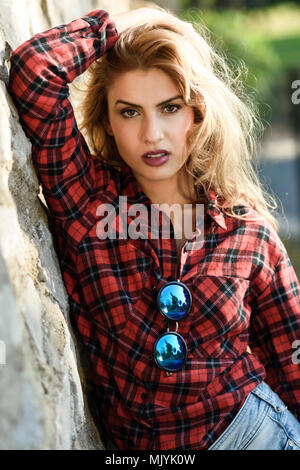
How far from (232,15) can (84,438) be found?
5.91 meters

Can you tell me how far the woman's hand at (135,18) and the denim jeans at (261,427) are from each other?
109cm

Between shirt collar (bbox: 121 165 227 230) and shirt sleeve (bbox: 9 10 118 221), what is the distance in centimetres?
13

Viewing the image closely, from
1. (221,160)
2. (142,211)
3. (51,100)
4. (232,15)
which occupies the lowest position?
(142,211)

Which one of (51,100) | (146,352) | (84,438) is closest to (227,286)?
(146,352)

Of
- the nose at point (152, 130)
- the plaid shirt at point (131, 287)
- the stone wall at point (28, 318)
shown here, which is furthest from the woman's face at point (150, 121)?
the stone wall at point (28, 318)

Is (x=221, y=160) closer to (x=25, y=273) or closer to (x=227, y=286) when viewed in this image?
(x=227, y=286)

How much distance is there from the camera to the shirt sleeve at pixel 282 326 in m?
1.94

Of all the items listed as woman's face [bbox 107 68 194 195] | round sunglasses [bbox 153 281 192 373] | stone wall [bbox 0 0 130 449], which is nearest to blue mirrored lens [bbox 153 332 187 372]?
round sunglasses [bbox 153 281 192 373]

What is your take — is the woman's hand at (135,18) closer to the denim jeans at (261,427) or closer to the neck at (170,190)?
the neck at (170,190)

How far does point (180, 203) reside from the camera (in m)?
1.99

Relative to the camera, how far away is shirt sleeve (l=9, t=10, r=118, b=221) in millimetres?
1617

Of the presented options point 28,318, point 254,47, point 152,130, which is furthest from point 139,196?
point 254,47

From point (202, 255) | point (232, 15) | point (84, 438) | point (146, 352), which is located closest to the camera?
point (84, 438)
